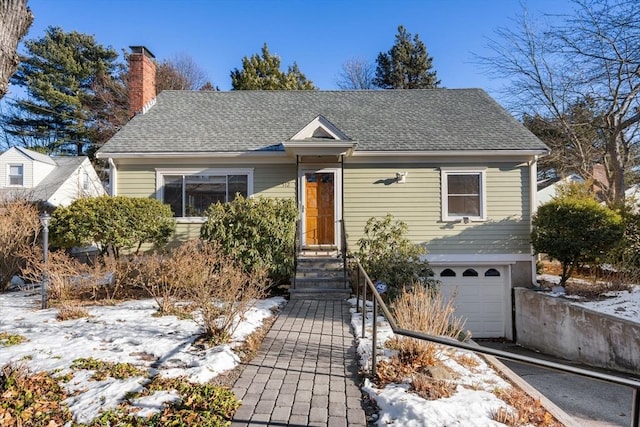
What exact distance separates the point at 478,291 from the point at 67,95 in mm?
29969

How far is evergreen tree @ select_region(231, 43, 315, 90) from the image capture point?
83.8 feet

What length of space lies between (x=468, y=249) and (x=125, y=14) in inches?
595

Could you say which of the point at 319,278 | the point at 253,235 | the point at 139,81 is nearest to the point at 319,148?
the point at 253,235

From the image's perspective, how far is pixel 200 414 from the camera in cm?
320

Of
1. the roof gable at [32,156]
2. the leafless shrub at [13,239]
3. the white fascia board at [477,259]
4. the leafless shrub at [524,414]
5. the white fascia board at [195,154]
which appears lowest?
the leafless shrub at [524,414]

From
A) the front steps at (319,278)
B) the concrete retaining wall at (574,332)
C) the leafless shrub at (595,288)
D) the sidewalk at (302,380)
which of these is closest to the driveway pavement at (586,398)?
the concrete retaining wall at (574,332)

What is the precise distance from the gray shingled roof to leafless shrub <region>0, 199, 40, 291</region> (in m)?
2.72

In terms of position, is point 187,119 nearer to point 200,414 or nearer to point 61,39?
point 200,414

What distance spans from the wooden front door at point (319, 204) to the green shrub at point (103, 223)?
433cm

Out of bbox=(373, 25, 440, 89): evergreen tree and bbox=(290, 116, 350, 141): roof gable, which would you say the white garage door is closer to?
bbox=(290, 116, 350, 141): roof gable

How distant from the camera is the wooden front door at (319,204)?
1107 cm

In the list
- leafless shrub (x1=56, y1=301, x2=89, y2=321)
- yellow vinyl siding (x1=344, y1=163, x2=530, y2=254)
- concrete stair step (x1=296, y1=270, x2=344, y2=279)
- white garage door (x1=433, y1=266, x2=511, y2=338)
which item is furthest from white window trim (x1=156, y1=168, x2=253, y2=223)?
white garage door (x1=433, y1=266, x2=511, y2=338)

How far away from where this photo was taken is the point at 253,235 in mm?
8961

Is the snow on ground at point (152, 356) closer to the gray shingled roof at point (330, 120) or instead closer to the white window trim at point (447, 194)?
the white window trim at point (447, 194)
